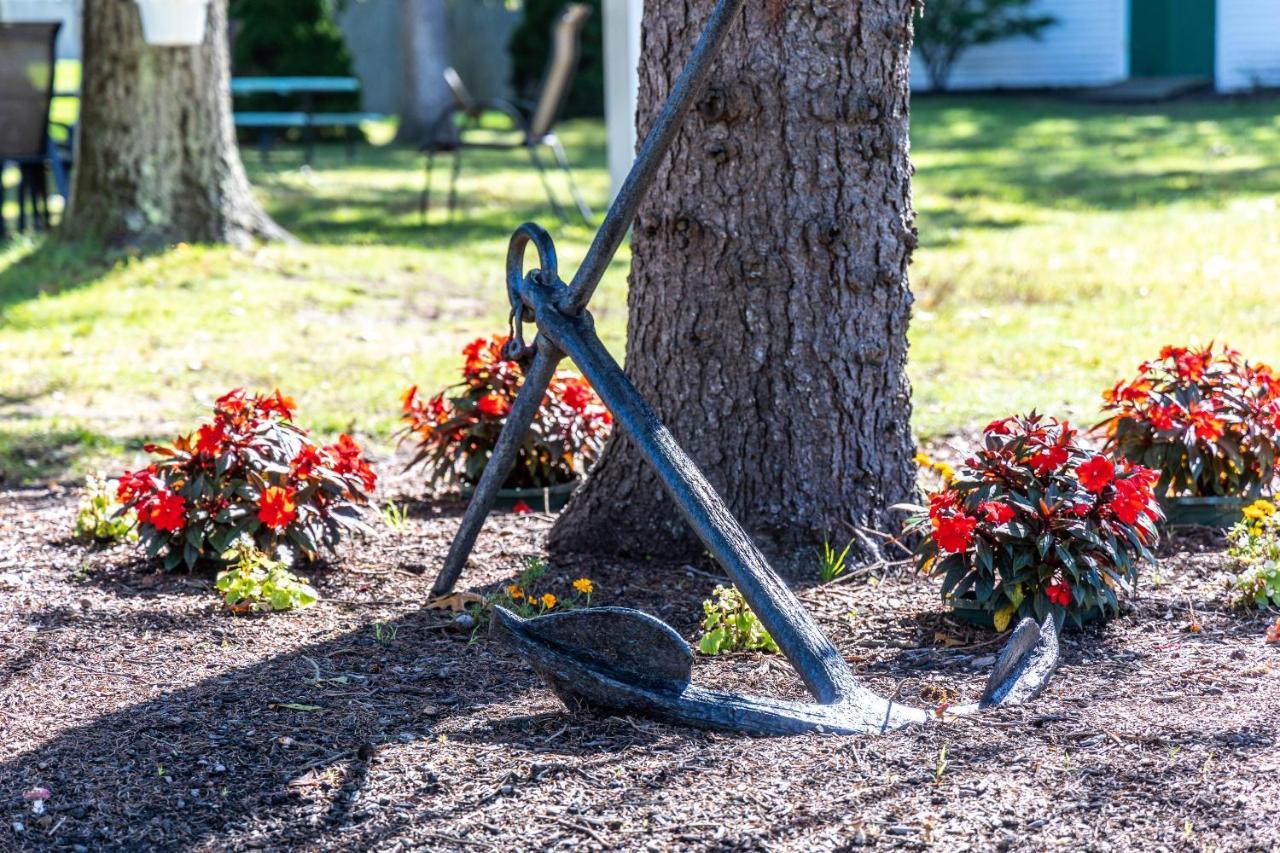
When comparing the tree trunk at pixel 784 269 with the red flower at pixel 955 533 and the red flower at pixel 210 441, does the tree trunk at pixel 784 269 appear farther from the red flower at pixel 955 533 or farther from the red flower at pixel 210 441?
the red flower at pixel 210 441

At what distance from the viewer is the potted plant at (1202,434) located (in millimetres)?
3943

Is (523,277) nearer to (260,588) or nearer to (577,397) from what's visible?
(260,588)

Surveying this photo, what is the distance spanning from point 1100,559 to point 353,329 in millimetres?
4738

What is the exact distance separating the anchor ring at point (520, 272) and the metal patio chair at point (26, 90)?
7074 millimetres

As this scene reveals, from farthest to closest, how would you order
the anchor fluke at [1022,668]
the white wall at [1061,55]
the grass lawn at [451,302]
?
1. the white wall at [1061,55]
2. the grass lawn at [451,302]
3. the anchor fluke at [1022,668]

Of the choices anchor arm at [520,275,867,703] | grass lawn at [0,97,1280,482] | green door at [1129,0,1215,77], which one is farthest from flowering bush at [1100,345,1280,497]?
green door at [1129,0,1215,77]

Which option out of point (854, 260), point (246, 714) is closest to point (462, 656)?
point (246, 714)

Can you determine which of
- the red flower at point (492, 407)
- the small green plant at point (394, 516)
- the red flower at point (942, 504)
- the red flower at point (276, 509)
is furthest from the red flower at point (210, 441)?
the red flower at point (942, 504)

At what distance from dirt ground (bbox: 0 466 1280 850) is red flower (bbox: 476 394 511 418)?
826mm

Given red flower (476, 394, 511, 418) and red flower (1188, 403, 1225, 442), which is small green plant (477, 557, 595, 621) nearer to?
red flower (476, 394, 511, 418)

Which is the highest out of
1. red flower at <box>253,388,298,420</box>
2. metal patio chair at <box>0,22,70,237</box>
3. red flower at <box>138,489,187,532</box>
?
metal patio chair at <box>0,22,70,237</box>

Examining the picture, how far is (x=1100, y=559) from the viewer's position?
3.28 meters

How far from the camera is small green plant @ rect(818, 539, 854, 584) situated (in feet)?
12.0

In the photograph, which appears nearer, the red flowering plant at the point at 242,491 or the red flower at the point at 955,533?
the red flower at the point at 955,533
